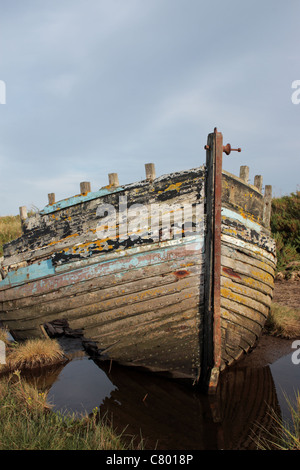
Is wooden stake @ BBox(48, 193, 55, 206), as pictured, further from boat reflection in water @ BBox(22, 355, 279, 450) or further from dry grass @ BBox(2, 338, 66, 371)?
boat reflection in water @ BBox(22, 355, 279, 450)

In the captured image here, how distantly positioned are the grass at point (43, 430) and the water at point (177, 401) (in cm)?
28

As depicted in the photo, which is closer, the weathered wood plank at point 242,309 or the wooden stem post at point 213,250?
the wooden stem post at point 213,250

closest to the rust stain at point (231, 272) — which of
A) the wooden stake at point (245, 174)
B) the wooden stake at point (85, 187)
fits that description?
the wooden stake at point (245, 174)

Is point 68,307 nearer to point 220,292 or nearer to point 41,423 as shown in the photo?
point 41,423

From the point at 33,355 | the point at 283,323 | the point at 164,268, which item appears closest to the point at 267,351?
the point at 283,323

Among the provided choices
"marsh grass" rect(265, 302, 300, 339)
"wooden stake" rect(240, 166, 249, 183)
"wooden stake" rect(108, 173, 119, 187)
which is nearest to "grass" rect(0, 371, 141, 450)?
"wooden stake" rect(108, 173, 119, 187)

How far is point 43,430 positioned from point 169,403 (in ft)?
4.67

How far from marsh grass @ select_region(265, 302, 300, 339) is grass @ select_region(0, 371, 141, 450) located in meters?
3.88

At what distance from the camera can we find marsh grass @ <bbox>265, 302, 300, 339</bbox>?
240 inches

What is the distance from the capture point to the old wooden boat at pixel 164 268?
A: 4.02 meters

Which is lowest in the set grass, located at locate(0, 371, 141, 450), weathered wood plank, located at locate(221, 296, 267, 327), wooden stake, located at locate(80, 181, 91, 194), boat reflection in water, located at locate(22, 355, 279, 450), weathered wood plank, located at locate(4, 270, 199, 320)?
boat reflection in water, located at locate(22, 355, 279, 450)

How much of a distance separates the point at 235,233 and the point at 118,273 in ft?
4.81

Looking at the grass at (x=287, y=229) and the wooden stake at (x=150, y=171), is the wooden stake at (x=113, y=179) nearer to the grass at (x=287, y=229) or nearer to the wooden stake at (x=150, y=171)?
the wooden stake at (x=150, y=171)

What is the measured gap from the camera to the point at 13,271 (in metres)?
4.95
